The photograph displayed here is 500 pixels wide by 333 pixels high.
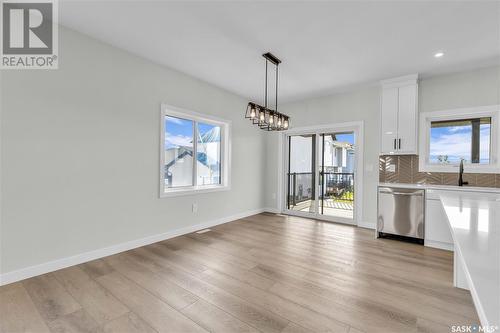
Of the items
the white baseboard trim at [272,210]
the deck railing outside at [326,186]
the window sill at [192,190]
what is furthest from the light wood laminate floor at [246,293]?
the white baseboard trim at [272,210]

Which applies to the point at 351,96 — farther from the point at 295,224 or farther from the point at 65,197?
the point at 65,197

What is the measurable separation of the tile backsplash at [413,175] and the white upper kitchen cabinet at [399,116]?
0.28 m

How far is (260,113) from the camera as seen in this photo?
3.04 metres

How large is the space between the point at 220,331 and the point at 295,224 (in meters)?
3.19

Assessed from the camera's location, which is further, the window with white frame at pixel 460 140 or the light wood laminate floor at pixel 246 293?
the window with white frame at pixel 460 140

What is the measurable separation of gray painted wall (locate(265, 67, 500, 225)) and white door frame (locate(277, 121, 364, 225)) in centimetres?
9

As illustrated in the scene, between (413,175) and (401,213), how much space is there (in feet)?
2.63

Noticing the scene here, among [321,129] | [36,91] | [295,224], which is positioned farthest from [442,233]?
[36,91]

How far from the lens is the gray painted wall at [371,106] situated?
3.51 metres

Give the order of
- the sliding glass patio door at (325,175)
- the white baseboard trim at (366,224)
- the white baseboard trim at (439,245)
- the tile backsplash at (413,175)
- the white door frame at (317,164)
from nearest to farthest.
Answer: the white baseboard trim at (439,245), the tile backsplash at (413,175), the white baseboard trim at (366,224), the white door frame at (317,164), the sliding glass patio door at (325,175)

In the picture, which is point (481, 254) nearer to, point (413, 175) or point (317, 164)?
point (413, 175)

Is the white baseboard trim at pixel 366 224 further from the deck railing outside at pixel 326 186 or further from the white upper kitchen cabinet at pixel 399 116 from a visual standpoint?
the white upper kitchen cabinet at pixel 399 116

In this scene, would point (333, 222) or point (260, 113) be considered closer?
point (260, 113)

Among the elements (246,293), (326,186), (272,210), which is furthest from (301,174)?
(246,293)
